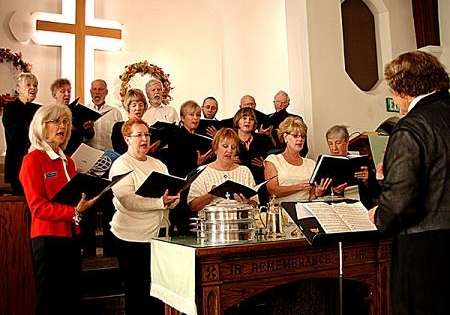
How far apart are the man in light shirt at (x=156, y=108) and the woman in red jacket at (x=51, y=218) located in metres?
1.96

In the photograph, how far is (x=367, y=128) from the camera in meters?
6.02

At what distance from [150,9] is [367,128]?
2969mm

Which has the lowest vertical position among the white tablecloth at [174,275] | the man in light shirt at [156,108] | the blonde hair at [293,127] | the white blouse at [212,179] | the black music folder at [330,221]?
the white tablecloth at [174,275]

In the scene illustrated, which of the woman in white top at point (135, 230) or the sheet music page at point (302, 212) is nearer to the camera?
the sheet music page at point (302, 212)

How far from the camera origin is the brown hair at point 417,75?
6.64 feet

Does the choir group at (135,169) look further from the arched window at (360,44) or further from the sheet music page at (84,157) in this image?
the arched window at (360,44)

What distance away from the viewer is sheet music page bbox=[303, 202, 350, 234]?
233cm

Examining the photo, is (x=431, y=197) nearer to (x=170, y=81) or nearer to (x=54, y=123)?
(x=54, y=123)

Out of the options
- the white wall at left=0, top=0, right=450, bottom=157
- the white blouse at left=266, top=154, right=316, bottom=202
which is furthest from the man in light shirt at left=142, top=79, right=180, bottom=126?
the white blouse at left=266, top=154, right=316, bottom=202

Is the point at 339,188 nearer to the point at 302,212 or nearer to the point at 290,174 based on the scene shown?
the point at 290,174

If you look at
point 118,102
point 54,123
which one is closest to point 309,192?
point 54,123

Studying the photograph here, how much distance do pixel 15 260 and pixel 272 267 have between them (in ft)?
5.81

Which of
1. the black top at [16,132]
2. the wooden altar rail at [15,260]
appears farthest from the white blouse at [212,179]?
the black top at [16,132]

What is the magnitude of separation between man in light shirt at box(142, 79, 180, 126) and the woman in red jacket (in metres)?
1.96
